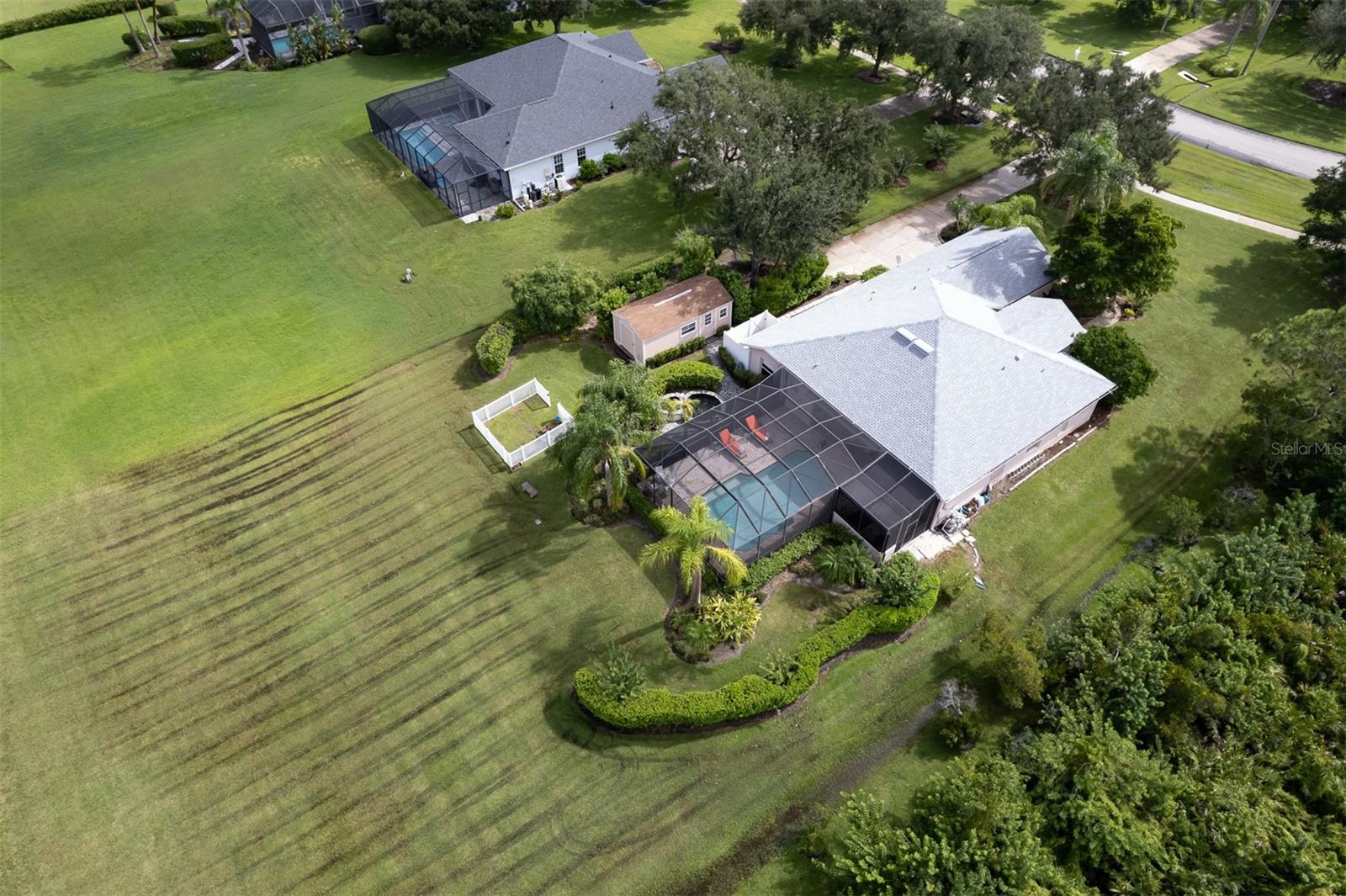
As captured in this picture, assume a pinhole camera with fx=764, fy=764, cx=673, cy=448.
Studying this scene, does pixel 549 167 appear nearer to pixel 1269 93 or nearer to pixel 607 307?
pixel 607 307

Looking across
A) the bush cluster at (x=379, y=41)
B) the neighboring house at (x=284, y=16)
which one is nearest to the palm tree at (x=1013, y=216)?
the bush cluster at (x=379, y=41)

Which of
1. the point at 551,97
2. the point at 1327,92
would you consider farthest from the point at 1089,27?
the point at 551,97

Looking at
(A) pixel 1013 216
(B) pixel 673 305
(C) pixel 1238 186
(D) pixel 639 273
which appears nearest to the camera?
(B) pixel 673 305

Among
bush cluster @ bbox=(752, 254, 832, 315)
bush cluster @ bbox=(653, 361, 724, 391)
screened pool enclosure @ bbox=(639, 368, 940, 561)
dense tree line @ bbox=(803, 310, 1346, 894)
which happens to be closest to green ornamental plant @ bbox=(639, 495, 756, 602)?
screened pool enclosure @ bbox=(639, 368, 940, 561)

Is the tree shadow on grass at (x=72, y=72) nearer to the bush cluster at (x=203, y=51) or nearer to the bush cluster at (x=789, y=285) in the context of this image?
the bush cluster at (x=203, y=51)

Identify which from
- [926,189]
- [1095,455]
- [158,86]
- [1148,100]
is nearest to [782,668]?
[1095,455]

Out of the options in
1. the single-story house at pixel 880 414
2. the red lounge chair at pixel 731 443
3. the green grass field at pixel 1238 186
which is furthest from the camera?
the green grass field at pixel 1238 186
